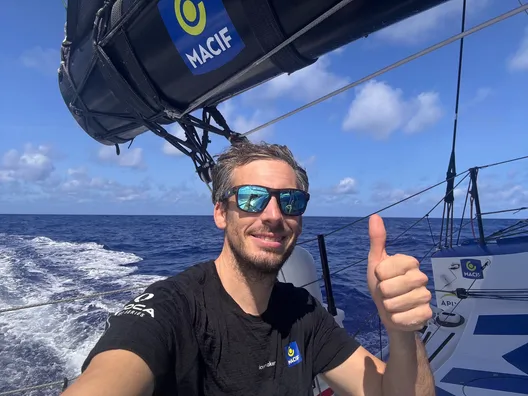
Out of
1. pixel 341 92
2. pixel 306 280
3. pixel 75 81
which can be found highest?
pixel 75 81

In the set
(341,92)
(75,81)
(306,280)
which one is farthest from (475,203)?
(75,81)

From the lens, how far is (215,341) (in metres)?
1.53

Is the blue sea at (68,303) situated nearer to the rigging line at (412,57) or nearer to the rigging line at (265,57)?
the rigging line at (412,57)

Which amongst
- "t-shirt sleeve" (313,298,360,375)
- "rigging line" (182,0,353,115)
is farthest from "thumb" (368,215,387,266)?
"rigging line" (182,0,353,115)

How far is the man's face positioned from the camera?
5.51 feet

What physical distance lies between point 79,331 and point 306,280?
5512 mm

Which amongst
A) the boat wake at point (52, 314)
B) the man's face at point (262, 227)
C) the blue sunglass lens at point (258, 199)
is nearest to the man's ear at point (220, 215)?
the man's face at point (262, 227)

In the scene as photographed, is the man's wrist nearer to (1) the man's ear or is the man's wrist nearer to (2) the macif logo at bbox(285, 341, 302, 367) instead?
(2) the macif logo at bbox(285, 341, 302, 367)

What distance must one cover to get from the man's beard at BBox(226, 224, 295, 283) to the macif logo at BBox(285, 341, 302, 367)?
34 centimetres

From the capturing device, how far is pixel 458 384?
3.76m

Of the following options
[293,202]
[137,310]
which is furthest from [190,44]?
[137,310]

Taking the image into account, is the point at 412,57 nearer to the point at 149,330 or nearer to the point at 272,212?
the point at 272,212

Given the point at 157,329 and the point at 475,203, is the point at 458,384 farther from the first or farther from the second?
the point at 157,329

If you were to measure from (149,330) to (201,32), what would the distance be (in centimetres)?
212
